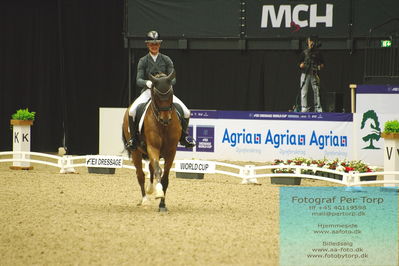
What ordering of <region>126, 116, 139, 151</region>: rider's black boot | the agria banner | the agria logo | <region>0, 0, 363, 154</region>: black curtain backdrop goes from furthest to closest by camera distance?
<region>0, 0, 363, 154</region>: black curtain backdrop, the agria banner, the agria logo, <region>126, 116, 139, 151</region>: rider's black boot

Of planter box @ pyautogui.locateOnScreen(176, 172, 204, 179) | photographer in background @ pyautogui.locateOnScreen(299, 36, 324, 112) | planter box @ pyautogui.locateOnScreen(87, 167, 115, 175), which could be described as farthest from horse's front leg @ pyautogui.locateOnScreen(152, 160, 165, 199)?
photographer in background @ pyautogui.locateOnScreen(299, 36, 324, 112)

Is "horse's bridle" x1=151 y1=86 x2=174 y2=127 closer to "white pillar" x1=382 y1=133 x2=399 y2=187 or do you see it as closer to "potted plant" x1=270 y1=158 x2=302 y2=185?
"white pillar" x1=382 y1=133 x2=399 y2=187

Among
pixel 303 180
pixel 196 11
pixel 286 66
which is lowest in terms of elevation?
pixel 303 180

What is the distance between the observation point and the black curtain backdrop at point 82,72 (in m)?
24.3

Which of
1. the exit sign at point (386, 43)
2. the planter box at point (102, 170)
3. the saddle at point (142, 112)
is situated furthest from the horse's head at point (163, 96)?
the exit sign at point (386, 43)

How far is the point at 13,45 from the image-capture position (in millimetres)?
26297

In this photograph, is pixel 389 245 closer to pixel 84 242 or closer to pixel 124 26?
pixel 84 242

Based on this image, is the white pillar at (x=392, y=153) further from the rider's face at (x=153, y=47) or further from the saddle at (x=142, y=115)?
the rider's face at (x=153, y=47)

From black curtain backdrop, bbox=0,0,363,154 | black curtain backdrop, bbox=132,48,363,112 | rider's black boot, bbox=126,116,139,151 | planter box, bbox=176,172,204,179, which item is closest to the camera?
rider's black boot, bbox=126,116,139,151

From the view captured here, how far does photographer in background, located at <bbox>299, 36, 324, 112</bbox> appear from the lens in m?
21.2

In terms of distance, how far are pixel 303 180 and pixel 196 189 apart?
3264mm

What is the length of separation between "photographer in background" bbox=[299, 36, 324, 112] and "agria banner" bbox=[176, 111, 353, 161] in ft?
3.95

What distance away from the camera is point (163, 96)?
1249cm

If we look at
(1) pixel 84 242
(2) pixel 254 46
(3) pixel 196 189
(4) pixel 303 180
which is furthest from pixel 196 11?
(1) pixel 84 242
